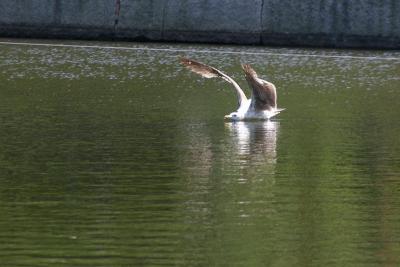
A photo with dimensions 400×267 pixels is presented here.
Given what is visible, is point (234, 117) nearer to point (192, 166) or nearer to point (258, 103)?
point (258, 103)

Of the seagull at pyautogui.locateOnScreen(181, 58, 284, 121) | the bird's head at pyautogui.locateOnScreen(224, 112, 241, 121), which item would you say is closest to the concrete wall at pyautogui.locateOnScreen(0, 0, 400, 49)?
the seagull at pyautogui.locateOnScreen(181, 58, 284, 121)

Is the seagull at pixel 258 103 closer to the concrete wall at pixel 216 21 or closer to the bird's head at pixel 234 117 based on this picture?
the bird's head at pixel 234 117

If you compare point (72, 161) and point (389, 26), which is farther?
point (389, 26)

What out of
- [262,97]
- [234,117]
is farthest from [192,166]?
[262,97]

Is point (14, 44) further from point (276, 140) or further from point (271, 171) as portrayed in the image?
point (271, 171)

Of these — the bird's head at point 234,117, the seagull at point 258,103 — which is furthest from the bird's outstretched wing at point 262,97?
the bird's head at point 234,117

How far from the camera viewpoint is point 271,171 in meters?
15.5

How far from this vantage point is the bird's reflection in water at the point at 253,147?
15.6 m

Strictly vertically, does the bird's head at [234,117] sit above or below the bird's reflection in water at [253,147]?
above

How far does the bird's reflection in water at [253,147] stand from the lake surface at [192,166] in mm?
29

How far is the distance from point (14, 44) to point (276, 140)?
39.9 feet

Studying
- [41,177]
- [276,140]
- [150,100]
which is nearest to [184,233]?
[41,177]

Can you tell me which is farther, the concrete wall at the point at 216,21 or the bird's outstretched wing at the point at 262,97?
the concrete wall at the point at 216,21

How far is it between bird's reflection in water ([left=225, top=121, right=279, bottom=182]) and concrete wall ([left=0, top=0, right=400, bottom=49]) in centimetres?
954
